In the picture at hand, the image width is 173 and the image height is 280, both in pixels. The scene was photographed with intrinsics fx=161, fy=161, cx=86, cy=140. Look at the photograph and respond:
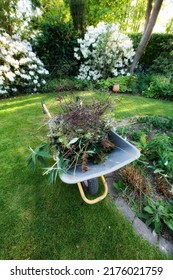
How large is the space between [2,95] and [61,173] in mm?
4560

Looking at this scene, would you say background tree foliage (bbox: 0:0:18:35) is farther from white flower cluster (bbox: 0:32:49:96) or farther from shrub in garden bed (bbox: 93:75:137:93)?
shrub in garden bed (bbox: 93:75:137:93)

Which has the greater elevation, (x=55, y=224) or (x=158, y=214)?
(x=158, y=214)

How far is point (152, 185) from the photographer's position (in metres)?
1.88

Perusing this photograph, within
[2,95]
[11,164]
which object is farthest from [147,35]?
[11,164]

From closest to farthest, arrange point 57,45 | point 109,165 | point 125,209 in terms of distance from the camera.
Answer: point 109,165 → point 125,209 → point 57,45

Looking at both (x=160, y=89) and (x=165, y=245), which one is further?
(x=160, y=89)

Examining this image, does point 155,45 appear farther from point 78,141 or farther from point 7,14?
point 78,141

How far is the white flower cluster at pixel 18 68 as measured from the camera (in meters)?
4.46

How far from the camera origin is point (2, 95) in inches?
189

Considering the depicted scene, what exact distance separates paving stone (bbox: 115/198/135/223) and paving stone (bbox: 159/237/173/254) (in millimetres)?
293

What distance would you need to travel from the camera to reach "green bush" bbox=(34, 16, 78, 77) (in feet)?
18.0

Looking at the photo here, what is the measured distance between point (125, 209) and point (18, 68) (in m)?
4.90

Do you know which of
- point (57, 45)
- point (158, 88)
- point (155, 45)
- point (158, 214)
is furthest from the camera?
point (155, 45)

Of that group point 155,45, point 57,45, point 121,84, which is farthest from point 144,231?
point 155,45
